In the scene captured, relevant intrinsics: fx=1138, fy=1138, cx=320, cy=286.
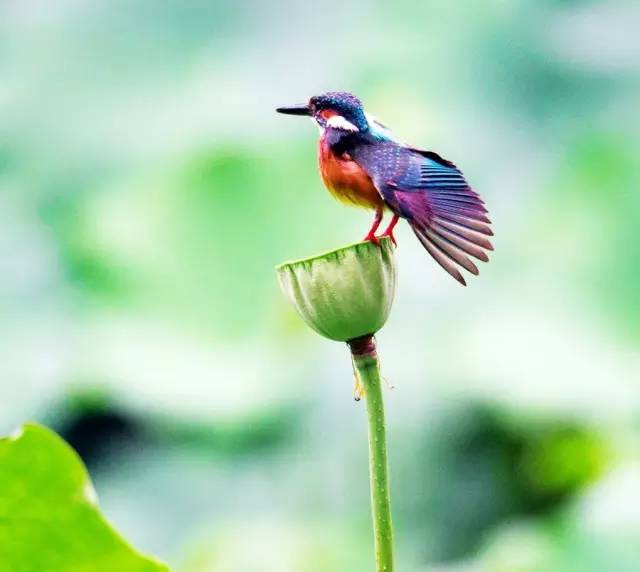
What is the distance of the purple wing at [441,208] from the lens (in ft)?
2.53

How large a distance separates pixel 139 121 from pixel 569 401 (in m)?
1.35

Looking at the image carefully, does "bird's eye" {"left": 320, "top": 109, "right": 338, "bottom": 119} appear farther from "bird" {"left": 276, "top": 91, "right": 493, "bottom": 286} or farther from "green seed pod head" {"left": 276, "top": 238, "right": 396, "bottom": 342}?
"green seed pod head" {"left": 276, "top": 238, "right": 396, "bottom": 342}

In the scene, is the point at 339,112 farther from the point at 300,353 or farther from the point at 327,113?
the point at 300,353

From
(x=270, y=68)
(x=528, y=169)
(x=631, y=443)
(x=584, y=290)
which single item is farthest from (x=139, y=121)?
(x=631, y=443)

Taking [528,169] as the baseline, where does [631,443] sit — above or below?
below

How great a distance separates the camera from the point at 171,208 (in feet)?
8.21

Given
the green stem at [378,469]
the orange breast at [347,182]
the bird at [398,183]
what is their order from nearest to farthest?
the green stem at [378,469]
the bird at [398,183]
the orange breast at [347,182]

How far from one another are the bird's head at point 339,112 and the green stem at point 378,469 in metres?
0.25

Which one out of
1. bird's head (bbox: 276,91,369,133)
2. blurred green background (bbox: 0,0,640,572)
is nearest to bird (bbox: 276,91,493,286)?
bird's head (bbox: 276,91,369,133)

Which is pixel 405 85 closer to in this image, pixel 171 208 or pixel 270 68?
pixel 270 68

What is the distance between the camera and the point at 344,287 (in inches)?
30.2

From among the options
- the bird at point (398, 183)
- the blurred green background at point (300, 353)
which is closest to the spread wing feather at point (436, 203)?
the bird at point (398, 183)

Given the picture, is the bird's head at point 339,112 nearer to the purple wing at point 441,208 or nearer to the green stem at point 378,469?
the purple wing at point 441,208

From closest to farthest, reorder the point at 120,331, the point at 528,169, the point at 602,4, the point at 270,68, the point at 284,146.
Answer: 1. the point at 120,331
2. the point at 284,146
3. the point at 528,169
4. the point at 270,68
5. the point at 602,4
